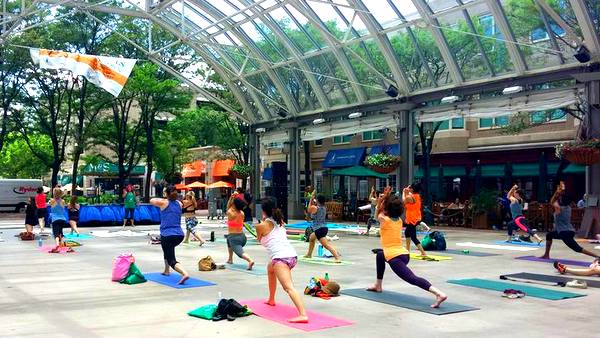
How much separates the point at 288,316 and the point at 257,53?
20527 millimetres

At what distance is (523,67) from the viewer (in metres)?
19.3

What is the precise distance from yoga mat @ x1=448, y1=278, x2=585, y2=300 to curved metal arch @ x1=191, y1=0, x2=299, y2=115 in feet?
57.0

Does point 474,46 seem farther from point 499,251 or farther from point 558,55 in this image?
point 499,251

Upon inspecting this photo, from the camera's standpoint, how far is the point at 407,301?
841 centimetres

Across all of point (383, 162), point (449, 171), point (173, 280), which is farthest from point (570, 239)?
point (449, 171)

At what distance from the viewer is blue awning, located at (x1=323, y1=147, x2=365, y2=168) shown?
33.9 meters

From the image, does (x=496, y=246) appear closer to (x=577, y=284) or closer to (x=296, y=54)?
(x=577, y=284)

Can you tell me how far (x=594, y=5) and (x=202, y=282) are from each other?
13.7 metres

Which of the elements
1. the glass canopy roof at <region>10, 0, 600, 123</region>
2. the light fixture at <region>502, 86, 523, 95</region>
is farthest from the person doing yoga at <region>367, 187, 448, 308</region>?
the light fixture at <region>502, 86, 523, 95</region>

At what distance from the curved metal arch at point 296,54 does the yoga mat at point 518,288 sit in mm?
15021

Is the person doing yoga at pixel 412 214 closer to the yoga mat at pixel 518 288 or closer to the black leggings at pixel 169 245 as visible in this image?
the yoga mat at pixel 518 288

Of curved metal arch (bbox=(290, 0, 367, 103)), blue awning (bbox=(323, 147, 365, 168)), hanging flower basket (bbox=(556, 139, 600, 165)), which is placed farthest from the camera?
blue awning (bbox=(323, 147, 365, 168))

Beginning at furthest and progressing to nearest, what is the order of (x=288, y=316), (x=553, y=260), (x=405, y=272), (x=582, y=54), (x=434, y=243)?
(x=582, y=54) → (x=434, y=243) → (x=553, y=260) → (x=405, y=272) → (x=288, y=316)

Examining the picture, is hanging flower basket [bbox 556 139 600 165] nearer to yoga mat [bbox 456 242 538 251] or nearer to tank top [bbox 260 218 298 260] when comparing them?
yoga mat [bbox 456 242 538 251]
